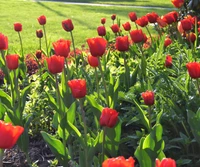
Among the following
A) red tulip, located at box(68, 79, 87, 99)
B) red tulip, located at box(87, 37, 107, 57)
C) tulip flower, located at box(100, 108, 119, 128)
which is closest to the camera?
tulip flower, located at box(100, 108, 119, 128)

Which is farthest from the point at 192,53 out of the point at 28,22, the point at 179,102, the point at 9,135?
the point at 28,22

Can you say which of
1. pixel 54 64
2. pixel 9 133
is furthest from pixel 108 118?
pixel 54 64

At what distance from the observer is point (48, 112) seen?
3.29 meters

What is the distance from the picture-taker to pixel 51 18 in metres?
11.7

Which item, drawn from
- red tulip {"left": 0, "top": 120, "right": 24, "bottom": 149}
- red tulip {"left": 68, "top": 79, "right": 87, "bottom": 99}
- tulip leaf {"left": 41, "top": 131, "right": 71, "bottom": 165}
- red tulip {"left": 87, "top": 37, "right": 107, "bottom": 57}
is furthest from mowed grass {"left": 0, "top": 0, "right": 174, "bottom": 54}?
red tulip {"left": 0, "top": 120, "right": 24, "bottom": 149}

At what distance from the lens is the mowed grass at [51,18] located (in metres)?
8.71

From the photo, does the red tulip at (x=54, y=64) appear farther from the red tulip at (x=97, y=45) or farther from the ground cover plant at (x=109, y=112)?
the red tulip at (x=97, y=45)

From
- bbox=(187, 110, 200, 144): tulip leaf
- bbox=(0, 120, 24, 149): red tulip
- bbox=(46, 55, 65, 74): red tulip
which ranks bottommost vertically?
bbox=(187, 110, 200, 144): tulip leaf

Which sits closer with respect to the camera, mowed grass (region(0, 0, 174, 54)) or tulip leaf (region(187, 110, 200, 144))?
tulip leaf (region(187, 110, 200, 144))

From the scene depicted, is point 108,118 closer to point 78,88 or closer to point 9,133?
point 78,88

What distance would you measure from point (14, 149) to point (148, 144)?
1.38 meters

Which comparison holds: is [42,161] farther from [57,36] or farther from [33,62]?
[57,36]

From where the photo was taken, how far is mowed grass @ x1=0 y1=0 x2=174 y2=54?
8.71 metres

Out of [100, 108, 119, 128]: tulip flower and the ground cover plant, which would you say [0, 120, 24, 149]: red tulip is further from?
[100, 108, 119, 128]: tulip flower
